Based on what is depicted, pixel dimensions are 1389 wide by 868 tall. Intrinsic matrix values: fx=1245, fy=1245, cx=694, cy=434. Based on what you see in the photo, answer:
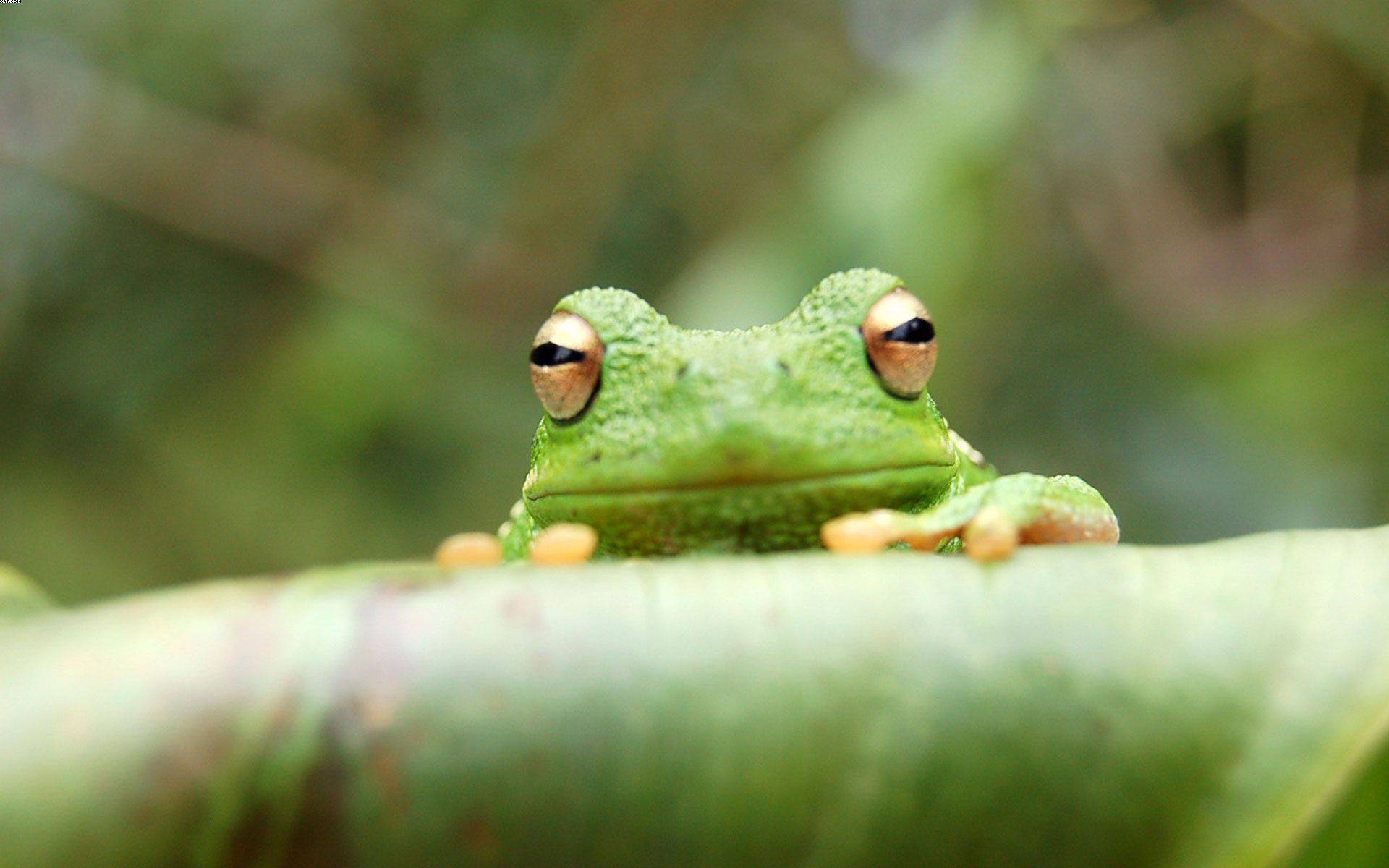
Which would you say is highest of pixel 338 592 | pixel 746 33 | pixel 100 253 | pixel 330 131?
pixel 746 33

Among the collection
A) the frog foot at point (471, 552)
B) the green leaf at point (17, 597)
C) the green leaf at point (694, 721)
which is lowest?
the green leaf at point (694, 721)

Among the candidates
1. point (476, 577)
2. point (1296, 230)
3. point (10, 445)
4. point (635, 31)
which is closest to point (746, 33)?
point (635, 31)

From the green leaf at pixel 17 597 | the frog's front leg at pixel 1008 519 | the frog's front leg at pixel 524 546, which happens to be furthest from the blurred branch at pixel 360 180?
the green leaf at pixel 17 597

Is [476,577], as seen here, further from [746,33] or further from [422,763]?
[746,33]

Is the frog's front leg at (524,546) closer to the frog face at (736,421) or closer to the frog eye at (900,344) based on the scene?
the frog face at (736,421)

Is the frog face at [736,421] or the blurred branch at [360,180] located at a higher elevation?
the blurred branch at [360,180]

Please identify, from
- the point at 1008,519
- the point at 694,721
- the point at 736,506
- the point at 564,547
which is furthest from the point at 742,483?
the point at 694,721

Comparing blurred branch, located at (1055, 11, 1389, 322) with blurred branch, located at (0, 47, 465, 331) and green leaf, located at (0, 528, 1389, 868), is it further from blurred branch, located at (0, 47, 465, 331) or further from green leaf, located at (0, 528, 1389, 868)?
green leaf, located at (0, 528, 1389, 868)

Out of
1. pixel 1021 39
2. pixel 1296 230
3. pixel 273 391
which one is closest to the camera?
pixel 1021 39
